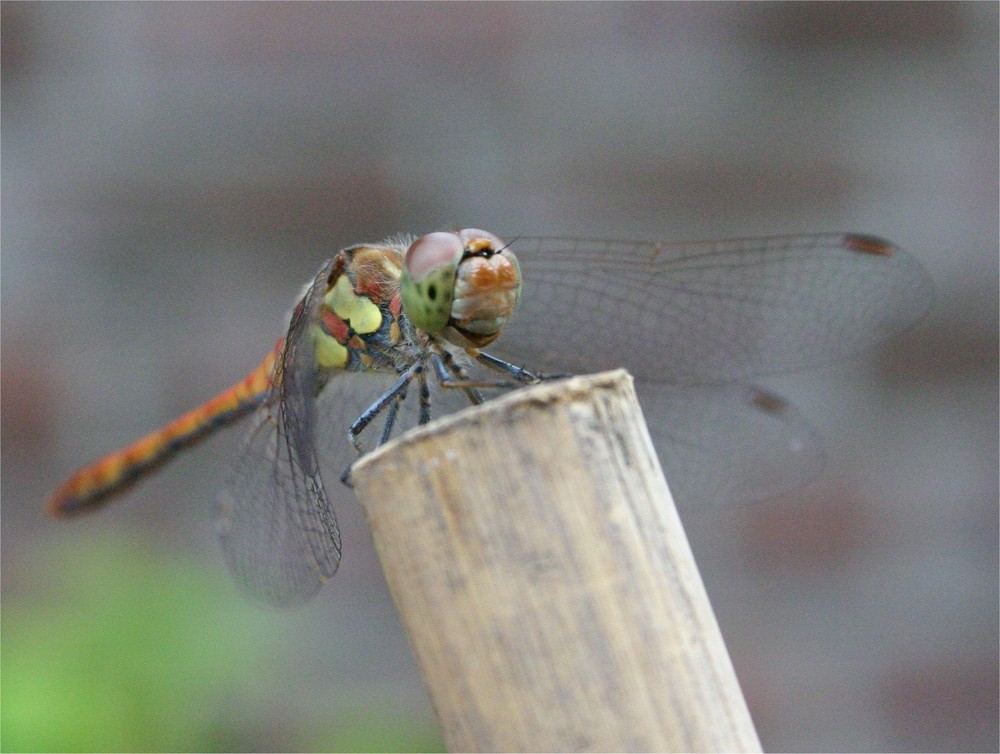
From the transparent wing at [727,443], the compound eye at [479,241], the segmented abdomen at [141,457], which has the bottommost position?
the transparent wing at [727,443]

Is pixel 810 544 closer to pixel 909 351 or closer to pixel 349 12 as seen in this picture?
pixel 909 351

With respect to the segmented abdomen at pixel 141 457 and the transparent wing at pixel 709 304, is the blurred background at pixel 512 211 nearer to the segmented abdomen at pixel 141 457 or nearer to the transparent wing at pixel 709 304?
the segmented abdomen at pixel 141 457

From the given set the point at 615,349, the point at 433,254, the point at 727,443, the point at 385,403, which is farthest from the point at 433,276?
the point at 727,443

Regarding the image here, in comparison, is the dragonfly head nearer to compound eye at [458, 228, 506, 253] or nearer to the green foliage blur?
compound eye at [458, 228, 506, 253]

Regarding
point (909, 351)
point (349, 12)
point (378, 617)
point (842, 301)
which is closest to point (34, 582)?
point (378, 617)

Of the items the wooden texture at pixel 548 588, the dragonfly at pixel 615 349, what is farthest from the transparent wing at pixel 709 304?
the wooden texture at pixel 548 588

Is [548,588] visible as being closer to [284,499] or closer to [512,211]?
[284,499]

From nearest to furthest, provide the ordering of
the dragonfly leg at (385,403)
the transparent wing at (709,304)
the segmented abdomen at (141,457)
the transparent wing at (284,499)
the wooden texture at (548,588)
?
1. the wooden texture at (548,588)
2. the transparent wing at (284,499)
3. the dragonfly leg at (385,403)
4. the transparent wing at (709,304)
5. the segmented abdomen at (141,457)

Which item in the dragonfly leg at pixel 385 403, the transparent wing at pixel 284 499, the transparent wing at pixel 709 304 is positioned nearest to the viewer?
the transparent wing at pixel 284 499
